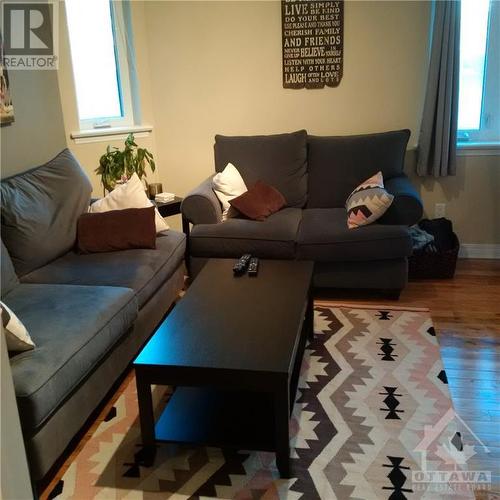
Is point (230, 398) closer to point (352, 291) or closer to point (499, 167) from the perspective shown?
point (352, 291)

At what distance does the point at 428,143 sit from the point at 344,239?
1.18m

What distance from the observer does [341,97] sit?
390 centimetres

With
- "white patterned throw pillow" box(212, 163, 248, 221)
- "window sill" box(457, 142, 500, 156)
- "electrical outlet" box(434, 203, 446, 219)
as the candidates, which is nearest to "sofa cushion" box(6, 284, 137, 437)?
"white patterned throw pillow" box(212, 163, 248, 221)

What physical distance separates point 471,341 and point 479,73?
2.05 metres

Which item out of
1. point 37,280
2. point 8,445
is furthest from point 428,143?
point 8,445

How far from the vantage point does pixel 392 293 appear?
326 centimetres

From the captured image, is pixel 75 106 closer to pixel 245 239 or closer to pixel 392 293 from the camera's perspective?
pixel 245 239

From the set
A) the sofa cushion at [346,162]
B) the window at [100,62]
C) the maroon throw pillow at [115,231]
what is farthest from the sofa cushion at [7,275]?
the sofa cushion at [346,162]

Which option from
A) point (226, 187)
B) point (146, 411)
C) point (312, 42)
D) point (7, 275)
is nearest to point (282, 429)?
point (146, 411)

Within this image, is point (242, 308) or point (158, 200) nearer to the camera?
point (242, 308)

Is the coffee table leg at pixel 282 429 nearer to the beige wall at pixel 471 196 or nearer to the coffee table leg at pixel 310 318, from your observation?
the coffee table leg at pixel 310 318

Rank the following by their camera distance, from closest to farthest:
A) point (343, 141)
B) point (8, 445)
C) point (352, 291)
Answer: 1. point (8, 445)
2. point (352, 291)
3. point (343, 141)

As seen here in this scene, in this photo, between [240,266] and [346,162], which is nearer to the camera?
[240,266]

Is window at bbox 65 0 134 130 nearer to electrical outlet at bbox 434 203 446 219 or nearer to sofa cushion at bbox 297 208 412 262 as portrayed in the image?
Answer: sofa cushion at bbox 297 208 412 262
